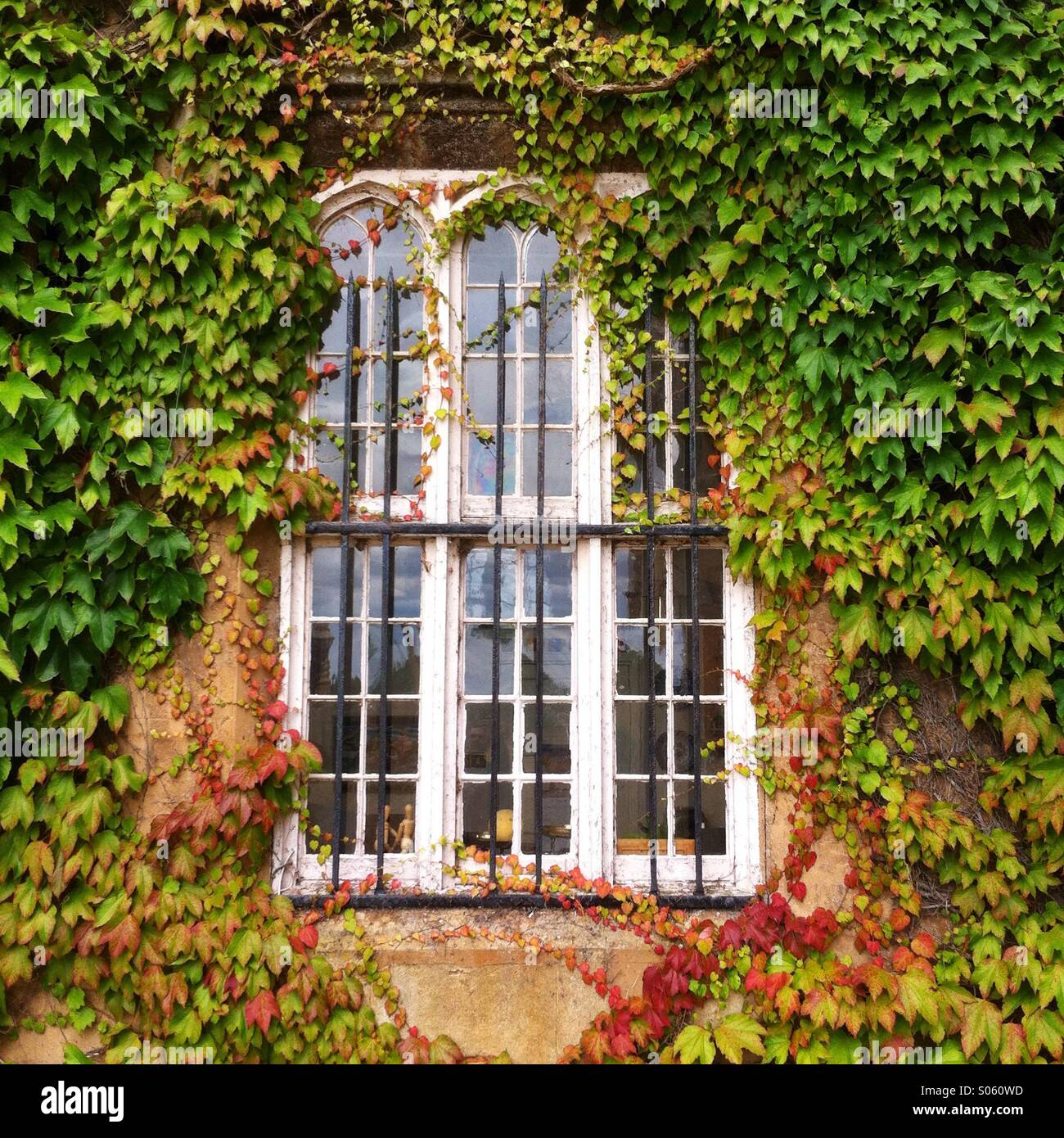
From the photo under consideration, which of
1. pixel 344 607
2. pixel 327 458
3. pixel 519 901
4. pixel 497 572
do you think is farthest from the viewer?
pixel 327 458

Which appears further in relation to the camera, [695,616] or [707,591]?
[707,591]

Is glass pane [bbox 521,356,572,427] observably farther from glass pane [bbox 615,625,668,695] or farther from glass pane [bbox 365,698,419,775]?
glass pane [bbox 365,698,419,775]

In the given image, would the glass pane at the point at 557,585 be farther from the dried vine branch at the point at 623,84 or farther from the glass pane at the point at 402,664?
the dried vine branch at the point at 623,84

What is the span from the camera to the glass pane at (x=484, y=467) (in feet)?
12.9

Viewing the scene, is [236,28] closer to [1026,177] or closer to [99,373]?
[99,373]

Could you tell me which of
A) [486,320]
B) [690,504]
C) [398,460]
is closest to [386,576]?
[398,460]

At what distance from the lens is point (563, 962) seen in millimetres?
3480

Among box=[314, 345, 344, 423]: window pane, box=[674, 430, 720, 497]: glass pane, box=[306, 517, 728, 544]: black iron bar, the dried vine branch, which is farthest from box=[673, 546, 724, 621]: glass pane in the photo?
the dried vine branch

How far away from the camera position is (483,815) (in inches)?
149

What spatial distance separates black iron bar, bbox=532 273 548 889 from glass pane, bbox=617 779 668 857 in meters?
0.43

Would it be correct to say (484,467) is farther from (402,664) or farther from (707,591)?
(707,591)

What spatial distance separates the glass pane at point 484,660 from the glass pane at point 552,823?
1.76 feet

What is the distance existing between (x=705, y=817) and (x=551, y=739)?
863mm

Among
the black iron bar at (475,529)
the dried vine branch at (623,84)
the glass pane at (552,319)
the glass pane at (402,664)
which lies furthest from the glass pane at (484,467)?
the dried vine branch at (623,84)
